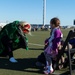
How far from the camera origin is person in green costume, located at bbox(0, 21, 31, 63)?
9.03 metres

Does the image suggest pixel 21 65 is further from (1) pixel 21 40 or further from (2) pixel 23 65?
(1) pixel 21 40

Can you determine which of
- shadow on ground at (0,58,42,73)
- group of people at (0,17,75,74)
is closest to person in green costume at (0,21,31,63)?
group of people at (0,17,75,74)

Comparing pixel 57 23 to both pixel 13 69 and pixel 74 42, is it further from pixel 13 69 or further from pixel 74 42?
pixel 13 69

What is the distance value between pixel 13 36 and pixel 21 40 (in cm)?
42

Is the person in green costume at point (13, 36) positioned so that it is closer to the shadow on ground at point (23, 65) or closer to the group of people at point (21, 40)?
the group of people at point (21, 40)

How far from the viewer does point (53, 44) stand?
293 inches

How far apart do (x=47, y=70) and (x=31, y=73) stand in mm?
385

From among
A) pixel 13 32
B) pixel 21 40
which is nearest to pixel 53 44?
pixel 13 32

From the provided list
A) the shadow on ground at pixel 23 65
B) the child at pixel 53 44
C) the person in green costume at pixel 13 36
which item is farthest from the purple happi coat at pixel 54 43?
the person in green costume at pixel 13 36

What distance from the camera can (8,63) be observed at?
877cm

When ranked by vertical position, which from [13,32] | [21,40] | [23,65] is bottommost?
[23,65]

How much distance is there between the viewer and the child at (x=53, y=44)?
7320 mm

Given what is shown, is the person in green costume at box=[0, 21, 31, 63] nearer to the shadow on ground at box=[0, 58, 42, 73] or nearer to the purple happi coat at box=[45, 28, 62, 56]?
the shadow on ground at box=[0, 58, 42, 73]

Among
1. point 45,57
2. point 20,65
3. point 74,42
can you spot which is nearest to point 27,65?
point 20,65
